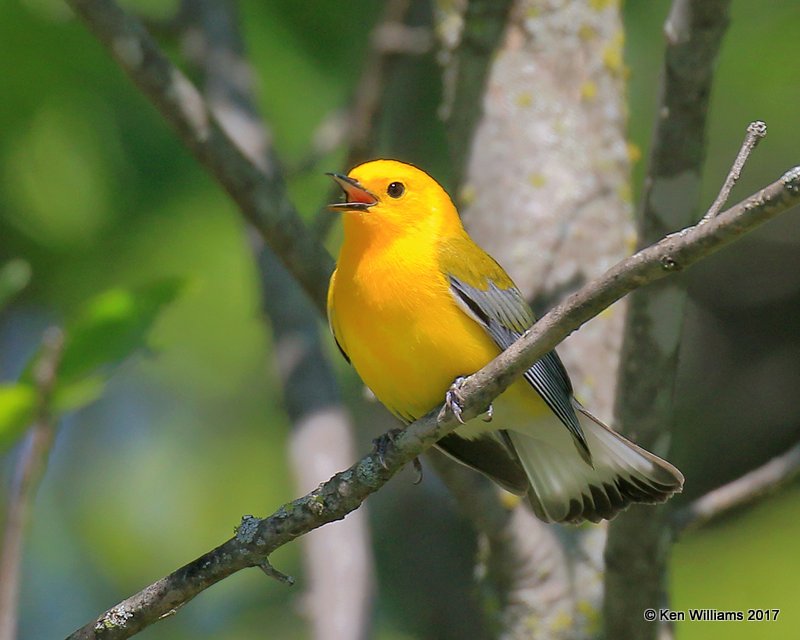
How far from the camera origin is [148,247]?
6609 millimetres

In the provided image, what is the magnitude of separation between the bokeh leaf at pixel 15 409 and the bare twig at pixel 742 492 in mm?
2222

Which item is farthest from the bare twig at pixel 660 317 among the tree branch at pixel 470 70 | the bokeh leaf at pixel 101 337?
the bokeh leaf at pixel 101 337

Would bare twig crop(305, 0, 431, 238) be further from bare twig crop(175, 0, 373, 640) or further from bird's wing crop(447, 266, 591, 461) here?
bird's wing crop(447, 266, 591, 461)

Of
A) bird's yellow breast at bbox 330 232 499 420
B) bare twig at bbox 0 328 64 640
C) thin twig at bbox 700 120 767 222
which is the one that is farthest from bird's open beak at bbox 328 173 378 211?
thin twig at bbox 700 120 767 222

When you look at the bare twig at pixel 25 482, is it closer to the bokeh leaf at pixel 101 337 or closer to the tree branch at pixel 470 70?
the bokeh leaf at pixel 101 337

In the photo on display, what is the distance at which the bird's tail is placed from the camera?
391cm

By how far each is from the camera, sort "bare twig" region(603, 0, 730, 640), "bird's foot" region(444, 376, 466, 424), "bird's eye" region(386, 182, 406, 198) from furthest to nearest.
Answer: "bird's eye" region(386, 182, 406, 198)
"bare twig" region(603, 0, 730, 640)
"bird's foot" region(444, 376, 466, 424)

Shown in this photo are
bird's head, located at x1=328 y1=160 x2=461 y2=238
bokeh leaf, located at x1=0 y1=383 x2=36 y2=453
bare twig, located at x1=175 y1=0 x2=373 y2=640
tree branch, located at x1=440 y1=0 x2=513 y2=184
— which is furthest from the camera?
tree branch, located at x1=440 y1=0 x2=513 y2=184

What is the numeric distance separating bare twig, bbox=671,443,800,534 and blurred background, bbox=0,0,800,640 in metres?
1.73

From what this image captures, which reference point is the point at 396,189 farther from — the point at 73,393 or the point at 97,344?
the point at 73,393

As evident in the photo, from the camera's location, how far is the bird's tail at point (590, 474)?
3.91 meters

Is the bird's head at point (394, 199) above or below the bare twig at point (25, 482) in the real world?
above

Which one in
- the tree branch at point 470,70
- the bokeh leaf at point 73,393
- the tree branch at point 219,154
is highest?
the tree branch at point 470,70

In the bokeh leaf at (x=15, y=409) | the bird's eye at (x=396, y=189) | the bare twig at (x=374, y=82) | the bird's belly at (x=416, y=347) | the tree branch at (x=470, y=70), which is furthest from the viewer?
the bare twig at (x=374, y=82)
